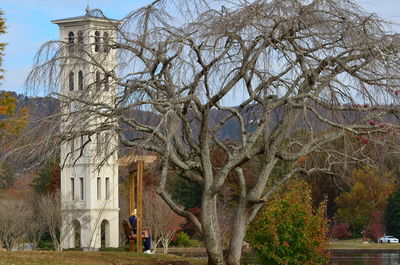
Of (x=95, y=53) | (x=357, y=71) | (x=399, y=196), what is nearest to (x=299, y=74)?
(x=357, y=71)

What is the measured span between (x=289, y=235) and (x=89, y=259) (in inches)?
A: 198

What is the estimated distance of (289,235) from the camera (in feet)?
73.6

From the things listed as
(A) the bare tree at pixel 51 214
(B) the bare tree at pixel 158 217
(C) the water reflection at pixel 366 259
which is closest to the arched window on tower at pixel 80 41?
(C) the water reflection at pixel 366 259

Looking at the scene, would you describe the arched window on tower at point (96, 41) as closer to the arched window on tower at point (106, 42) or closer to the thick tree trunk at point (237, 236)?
the arched window on tower at point (106, 42)

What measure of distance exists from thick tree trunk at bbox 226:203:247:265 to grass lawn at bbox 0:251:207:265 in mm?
1701

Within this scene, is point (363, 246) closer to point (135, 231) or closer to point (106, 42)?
point (135, 231)

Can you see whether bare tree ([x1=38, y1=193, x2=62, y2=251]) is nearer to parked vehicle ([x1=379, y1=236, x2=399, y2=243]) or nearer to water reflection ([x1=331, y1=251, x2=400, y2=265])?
water reflection ([x1=331, y1=251, x2=400, y2=265])

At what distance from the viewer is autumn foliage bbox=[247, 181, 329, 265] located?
22438mm

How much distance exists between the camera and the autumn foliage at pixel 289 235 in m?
22.4

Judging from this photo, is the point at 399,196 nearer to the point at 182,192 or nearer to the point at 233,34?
the point at 182,192

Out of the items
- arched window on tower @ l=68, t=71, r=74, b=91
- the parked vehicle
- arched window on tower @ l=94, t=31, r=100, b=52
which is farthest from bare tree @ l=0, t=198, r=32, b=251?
arched window on tower @ l=94, t=31, r=100, b=52

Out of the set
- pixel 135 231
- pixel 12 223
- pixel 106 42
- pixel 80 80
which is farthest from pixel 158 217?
pixel 106 42

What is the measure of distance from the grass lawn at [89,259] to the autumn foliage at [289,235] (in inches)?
65.9

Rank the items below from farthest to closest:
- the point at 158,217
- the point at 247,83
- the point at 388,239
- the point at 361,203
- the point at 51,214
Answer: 1. the point at 388,239
2. the point at 361,203
3. the point at 51,214
4. the point at 158,217
5. the point at 247,83
